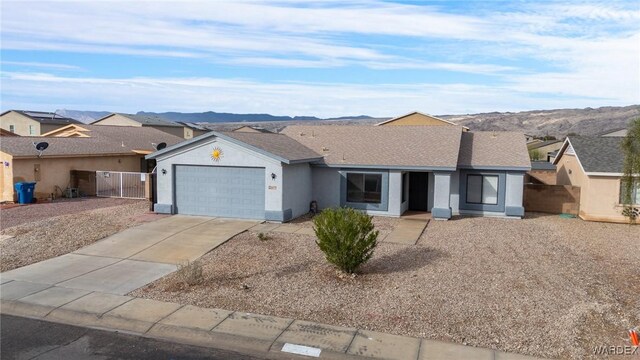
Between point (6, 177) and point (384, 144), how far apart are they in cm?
1923

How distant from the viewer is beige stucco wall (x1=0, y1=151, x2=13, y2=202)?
84.2ft

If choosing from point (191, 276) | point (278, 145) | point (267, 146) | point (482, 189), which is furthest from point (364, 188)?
point (191, 276)

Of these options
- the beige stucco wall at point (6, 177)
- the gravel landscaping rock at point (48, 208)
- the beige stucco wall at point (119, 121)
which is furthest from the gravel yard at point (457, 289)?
the beige stucco wall at point (119, 121)

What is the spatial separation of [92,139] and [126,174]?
24.7 ft

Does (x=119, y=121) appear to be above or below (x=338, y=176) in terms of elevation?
above

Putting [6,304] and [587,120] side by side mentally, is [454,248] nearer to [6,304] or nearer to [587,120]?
[6,304]

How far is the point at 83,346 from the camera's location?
9.31 m

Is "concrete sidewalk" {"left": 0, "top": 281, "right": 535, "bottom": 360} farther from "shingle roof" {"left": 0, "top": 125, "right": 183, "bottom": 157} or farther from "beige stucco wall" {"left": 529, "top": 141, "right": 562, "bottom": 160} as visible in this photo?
"beige stucco wall" {"left": 529, "top": 141, "right": 562, "bottom": 160}

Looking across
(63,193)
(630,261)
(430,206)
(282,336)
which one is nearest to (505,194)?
(430,206)

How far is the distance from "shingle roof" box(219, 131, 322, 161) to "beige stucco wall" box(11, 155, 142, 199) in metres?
11.6

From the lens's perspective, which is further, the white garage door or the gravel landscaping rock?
the white garage door

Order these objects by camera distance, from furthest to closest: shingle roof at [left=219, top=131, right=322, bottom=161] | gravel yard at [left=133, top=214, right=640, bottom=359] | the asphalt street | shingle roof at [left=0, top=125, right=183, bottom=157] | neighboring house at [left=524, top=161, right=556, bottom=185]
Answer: neighboring house at [left=524, top=161, right=556, bottom=185] → shingle roof at [left=0, top=125, right=183, bottom=157] → shingle roof at [left=219, top=131, right=322, bottom=161] → gravel yard at [left=133, top=214, right=640, bottom=359] → the asphalt street

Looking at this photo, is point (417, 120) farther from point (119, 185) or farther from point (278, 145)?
point (119, 185)

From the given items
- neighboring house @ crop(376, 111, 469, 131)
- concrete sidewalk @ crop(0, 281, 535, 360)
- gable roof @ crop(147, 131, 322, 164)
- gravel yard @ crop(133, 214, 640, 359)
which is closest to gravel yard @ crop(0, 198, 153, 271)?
gable roof @ crop(147, 131, 322, 164)
